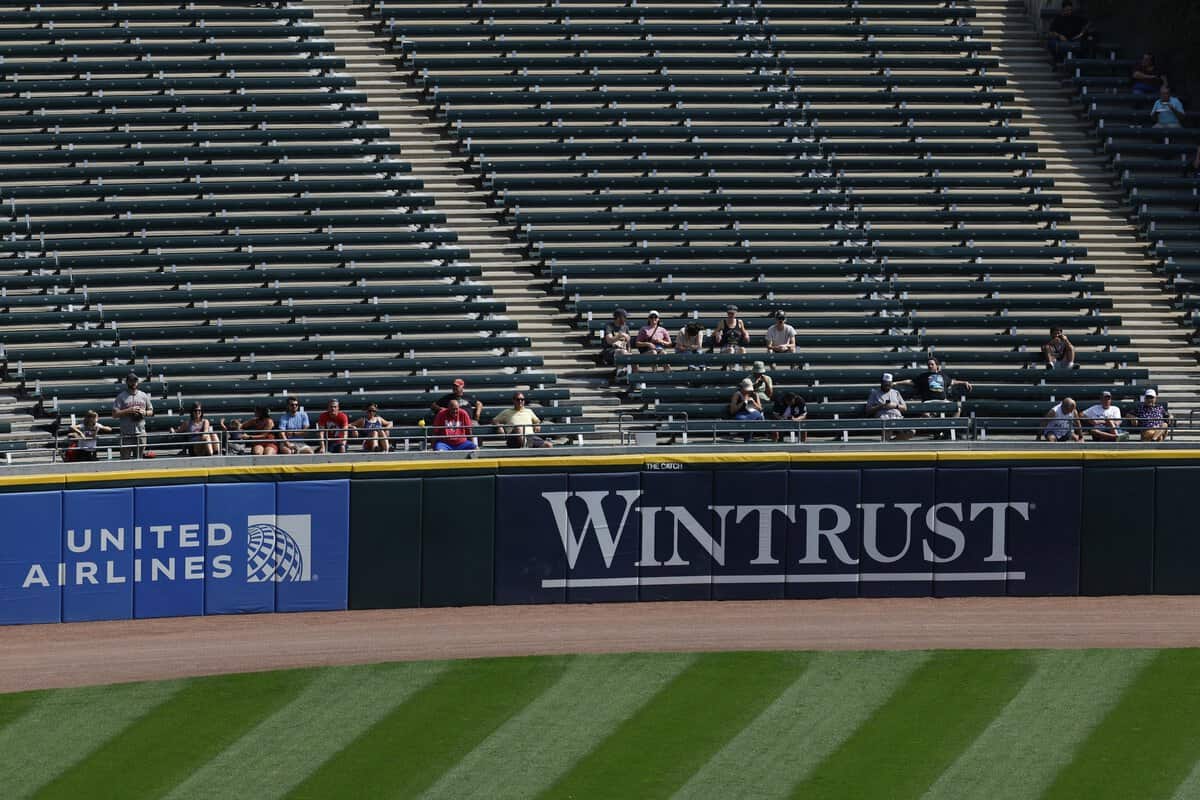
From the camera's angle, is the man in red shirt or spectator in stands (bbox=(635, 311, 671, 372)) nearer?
the man in red shirt

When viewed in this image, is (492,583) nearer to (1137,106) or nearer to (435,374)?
(435,374)

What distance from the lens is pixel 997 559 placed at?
24266 mm

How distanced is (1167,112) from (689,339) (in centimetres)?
1222

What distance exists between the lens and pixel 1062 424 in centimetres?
2588

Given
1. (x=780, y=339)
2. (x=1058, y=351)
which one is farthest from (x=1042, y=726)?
(x=1058, y=351)

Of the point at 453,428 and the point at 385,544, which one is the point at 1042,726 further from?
the point at 453,428

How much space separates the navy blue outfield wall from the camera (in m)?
22.1

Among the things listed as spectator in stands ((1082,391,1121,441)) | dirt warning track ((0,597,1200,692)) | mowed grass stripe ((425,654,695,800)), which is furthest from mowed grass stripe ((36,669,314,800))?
spectator in stands ((1082,391,1121,441))

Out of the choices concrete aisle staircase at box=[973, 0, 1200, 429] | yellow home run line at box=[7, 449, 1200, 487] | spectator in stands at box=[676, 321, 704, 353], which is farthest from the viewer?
concrete aisle staircase at box=[973, 0, 1200, 429]

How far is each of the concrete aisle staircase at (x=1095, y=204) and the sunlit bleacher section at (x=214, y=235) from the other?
33.2 ft

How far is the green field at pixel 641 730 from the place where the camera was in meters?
17.2

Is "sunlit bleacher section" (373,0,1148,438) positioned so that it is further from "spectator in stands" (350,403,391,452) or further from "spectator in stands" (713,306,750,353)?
"spectator in stands" (350,403,391,452)

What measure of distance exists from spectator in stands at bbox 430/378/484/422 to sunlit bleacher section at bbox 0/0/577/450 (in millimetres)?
735

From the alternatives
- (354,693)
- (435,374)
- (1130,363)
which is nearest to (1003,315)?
(1130,363)
